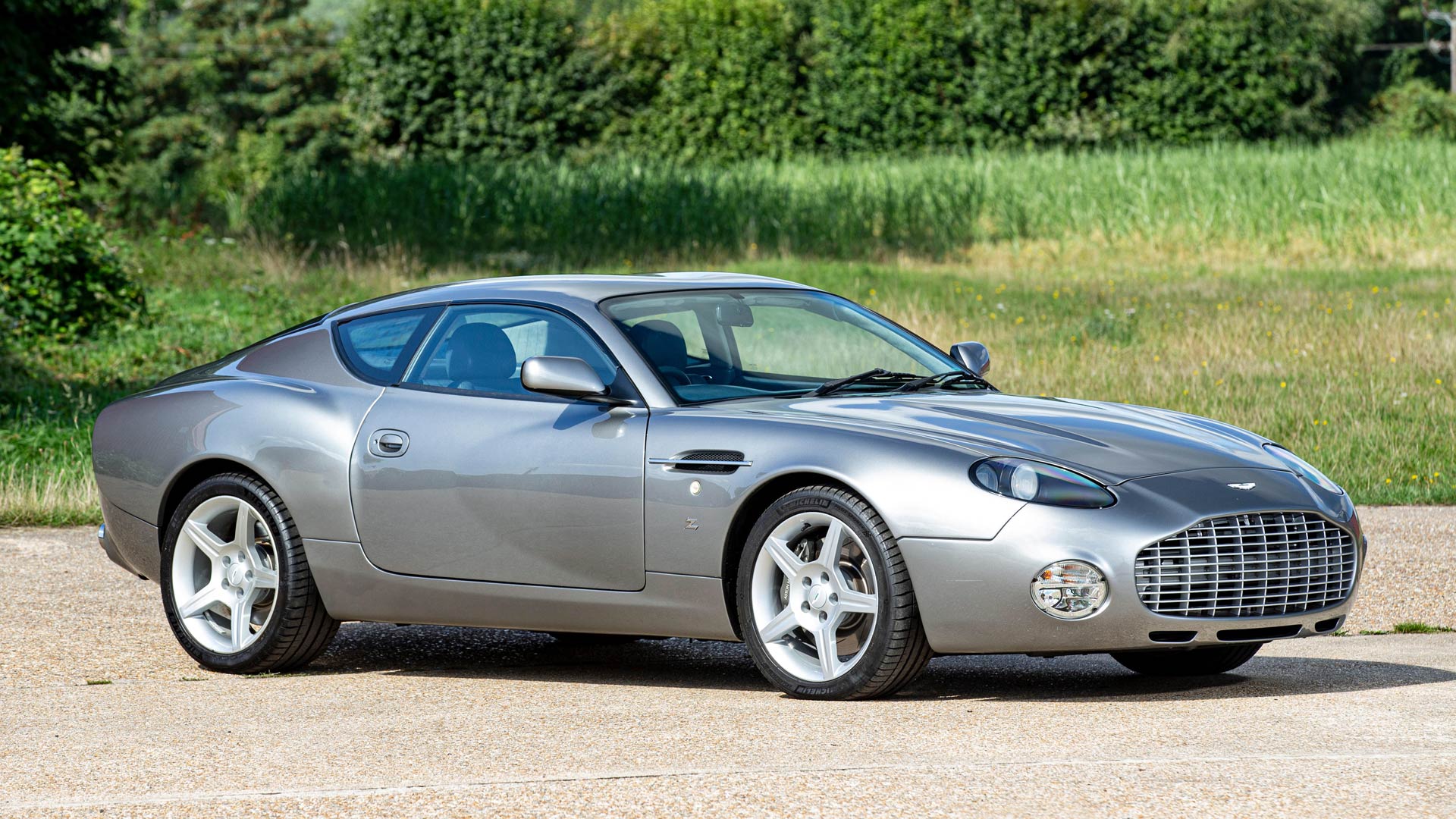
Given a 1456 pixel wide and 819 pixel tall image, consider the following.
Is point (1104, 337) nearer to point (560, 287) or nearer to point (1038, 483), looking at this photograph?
point (560, 287)

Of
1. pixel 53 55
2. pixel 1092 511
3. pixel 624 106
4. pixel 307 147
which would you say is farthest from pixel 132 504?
pixel 307 147

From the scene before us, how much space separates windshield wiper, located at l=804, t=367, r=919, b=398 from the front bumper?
1.00 m

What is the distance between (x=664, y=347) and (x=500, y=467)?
0.72 meters

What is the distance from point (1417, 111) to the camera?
52.2 meters

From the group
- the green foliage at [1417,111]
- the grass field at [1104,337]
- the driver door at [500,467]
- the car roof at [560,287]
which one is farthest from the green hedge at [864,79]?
the driver door at [500,467]

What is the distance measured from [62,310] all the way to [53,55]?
27.0 feet

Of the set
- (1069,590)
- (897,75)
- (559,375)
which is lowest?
(1069,590)

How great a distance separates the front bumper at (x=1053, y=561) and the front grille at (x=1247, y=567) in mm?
43

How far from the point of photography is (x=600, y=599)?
6.43 meters

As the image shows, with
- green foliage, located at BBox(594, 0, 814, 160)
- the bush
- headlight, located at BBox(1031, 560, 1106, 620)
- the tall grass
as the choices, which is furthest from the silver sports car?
green foliage, located at BBox(594, 0, 814, 160)

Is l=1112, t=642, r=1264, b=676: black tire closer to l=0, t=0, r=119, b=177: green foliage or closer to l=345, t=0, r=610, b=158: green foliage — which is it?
l=0, t=0, r=119, b=177: green foliage

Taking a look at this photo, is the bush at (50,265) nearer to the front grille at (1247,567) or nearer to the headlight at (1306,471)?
the headlight at (1306,471)

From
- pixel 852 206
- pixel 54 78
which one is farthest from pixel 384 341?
pixel 852 206

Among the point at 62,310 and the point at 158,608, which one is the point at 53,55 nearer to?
the point at 62,310
